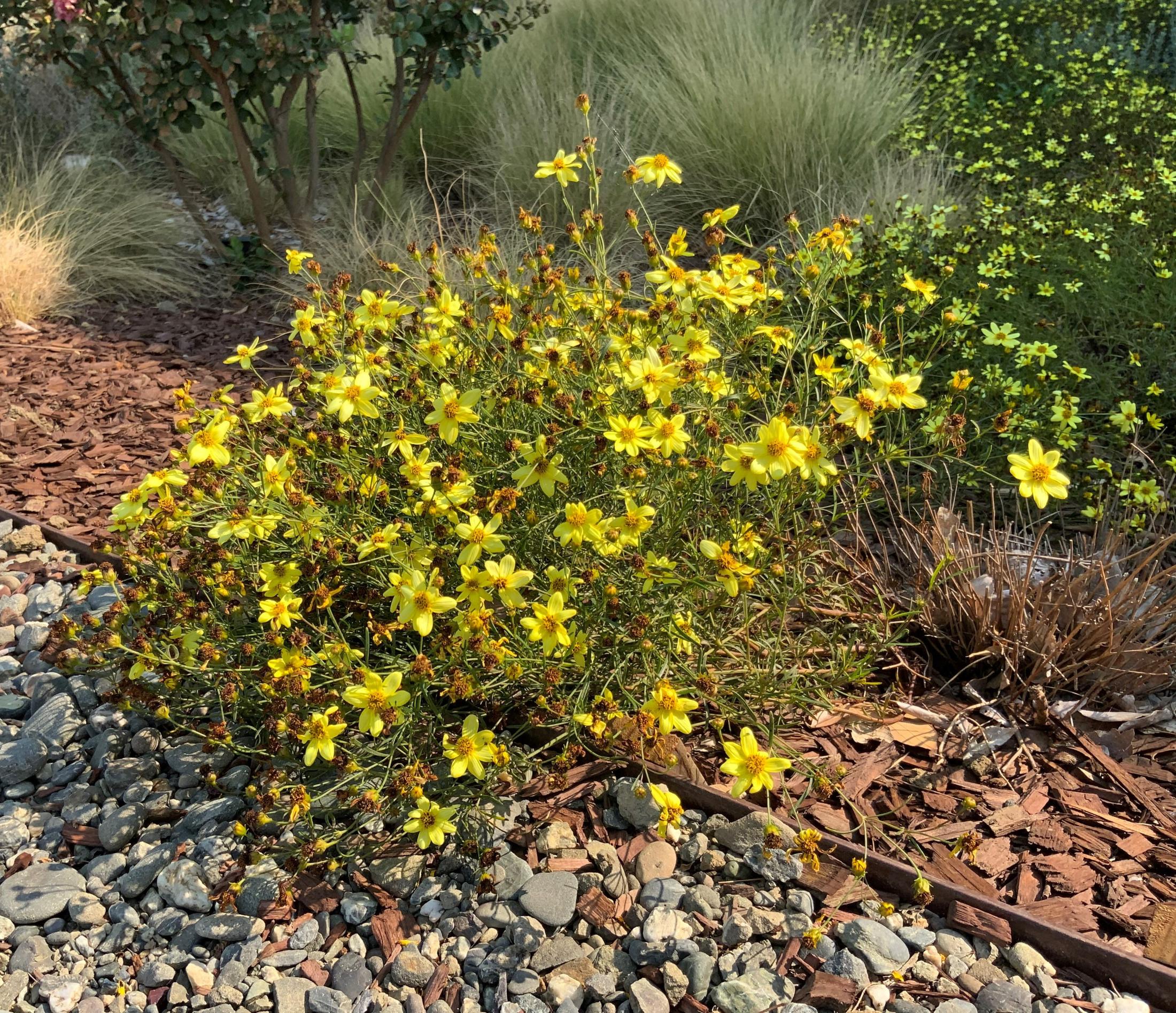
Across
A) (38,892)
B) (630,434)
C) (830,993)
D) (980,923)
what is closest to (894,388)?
(630,434)

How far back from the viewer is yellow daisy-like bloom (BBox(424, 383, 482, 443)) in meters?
2.09

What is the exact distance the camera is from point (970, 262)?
13.2ft

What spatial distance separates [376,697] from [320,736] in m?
0.13

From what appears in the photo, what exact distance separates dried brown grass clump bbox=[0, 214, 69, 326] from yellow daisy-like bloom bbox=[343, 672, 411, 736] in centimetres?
423

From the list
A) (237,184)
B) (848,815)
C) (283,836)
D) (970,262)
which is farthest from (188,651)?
(237,184)

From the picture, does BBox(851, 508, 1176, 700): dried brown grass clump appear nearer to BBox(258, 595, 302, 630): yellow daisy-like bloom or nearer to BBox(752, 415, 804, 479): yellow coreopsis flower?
BBox(752, 415, 804, 479): yellow coreopsis flower

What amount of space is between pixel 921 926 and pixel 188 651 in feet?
5.11

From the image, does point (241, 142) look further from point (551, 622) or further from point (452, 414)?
point (551, 622)

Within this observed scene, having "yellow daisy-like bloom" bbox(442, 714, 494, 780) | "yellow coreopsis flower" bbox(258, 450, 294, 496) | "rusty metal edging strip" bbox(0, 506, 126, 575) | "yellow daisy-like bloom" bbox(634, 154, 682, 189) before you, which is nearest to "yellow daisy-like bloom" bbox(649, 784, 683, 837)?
"yellow daisy-like bloom" bbox(442, 714, 494, 780)

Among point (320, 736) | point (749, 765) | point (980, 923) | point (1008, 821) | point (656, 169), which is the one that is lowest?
point (1008, 821)

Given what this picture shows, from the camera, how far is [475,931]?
2010 millimetres

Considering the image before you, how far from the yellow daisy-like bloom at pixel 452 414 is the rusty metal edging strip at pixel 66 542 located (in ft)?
4.90

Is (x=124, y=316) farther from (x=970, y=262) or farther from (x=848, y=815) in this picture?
(x=848, y=815)

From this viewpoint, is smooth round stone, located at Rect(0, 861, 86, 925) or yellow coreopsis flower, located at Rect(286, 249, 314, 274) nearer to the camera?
smooth round stone, located at Rect(0, 861, 86, 925)
